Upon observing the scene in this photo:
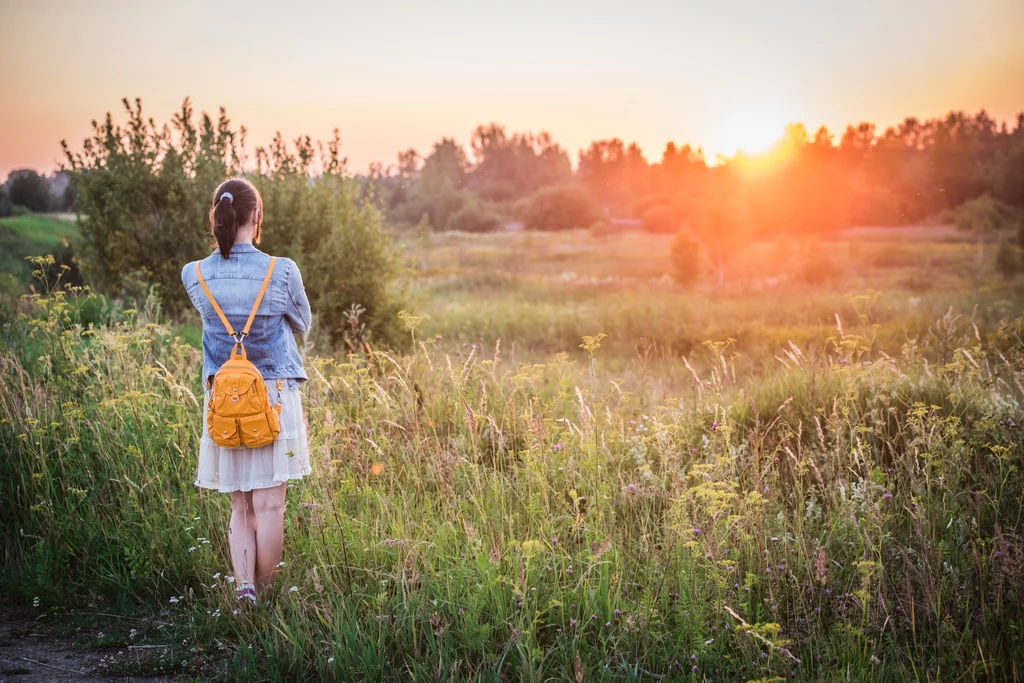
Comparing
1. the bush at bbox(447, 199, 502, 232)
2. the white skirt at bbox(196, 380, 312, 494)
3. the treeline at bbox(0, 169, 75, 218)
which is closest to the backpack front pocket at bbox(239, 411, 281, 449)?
the white skirt at bbox(196, 380, 312, 494)

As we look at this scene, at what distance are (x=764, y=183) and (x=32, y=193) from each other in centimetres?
4897

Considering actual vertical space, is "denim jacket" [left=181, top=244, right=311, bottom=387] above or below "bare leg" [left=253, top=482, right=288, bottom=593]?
above

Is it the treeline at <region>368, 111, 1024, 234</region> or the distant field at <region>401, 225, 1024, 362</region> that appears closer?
the distant field at <region>401, 225, 1024, 362</region>

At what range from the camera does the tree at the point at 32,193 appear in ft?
133

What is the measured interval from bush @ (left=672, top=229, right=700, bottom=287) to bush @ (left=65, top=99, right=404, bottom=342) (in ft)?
56.9

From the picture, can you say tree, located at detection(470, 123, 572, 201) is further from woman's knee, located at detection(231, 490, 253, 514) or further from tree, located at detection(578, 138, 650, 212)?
woman's knee, located at detection(231, 490, 253, 514)

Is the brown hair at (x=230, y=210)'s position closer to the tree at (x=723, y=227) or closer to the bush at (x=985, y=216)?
the tree at (x=723, y=227)

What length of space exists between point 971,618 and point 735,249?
30688 mm

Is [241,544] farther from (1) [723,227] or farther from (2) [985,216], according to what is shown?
(2) [985,216]

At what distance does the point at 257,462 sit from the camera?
3895mm

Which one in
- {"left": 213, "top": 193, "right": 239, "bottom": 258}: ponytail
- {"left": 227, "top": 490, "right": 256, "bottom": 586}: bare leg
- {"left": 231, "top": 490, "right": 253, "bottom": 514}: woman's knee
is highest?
{"left": 213, "top": 193, "right": 239, "bottom": 258}: ponytail

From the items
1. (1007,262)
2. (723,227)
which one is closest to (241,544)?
(723,227)

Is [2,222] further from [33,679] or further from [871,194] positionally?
[871,194]

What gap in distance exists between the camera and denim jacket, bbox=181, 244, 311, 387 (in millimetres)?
3848
